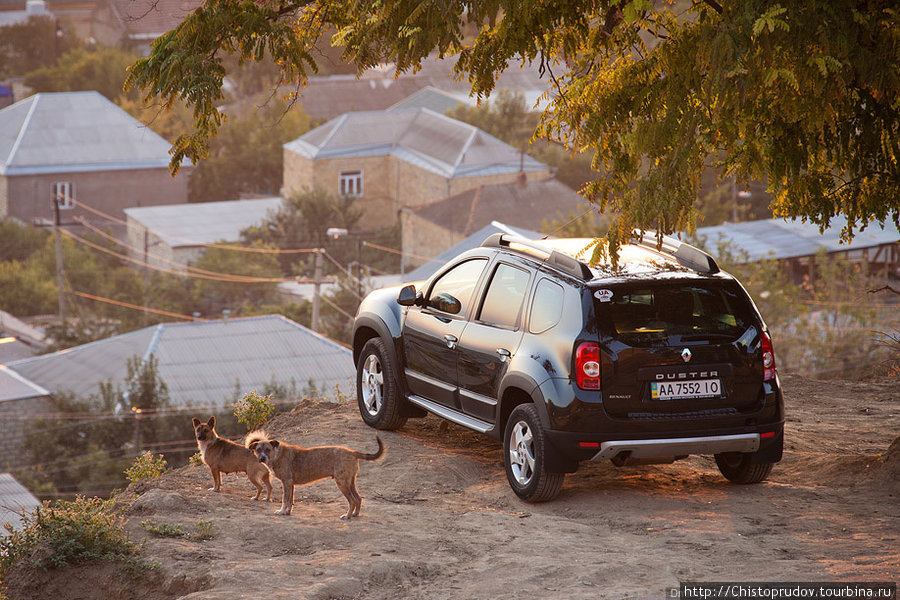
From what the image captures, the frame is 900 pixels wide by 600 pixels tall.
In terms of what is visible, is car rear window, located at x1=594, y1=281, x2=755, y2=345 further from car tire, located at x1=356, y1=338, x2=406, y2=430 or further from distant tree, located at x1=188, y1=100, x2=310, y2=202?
distant tree, located at x1=188, y1=100, x2=310, y2=202

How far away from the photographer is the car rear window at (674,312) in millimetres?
7188

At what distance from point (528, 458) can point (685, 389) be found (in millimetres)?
1135

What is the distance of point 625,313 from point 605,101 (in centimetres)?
136

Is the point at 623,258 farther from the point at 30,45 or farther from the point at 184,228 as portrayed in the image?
the point at 30,45

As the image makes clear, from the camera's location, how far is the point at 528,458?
7445 mm

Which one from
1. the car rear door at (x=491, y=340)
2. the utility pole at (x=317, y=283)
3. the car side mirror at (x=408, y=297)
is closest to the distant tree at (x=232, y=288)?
the utility pole at (x=317, y=283)

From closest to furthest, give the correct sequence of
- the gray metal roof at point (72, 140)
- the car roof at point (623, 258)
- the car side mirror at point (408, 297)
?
1. the car roof at point (623, 258)
2. the car side mirror at point (408, 297)
3. the gray metal roof at point (72, 140)

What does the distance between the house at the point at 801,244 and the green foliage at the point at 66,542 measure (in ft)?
122

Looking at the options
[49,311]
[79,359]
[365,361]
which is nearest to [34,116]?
[49,311]

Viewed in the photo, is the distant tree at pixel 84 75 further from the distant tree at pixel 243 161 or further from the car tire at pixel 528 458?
the car tire at pixel 528 458

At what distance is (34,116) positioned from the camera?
227 feet

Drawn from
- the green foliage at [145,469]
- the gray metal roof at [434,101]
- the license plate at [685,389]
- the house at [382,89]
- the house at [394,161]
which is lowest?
the green foliage at [145,469]

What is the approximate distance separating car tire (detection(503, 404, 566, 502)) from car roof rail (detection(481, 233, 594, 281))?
945mm

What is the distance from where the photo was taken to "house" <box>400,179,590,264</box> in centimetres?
5394
